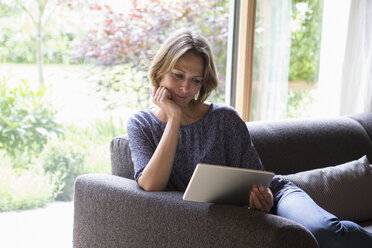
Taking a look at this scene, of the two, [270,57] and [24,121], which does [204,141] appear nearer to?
[24,121]

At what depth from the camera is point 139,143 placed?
1.89 metres

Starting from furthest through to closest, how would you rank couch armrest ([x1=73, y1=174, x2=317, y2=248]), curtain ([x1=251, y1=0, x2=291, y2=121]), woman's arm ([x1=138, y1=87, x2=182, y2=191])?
curtain ([x1=251, y1=0, x2=291, y2=121]), woman's arm ([x1=138, y1=87, x2=182, y2=191]), couch armrest ([x1=73, y1=174, x2=317, y2=248])

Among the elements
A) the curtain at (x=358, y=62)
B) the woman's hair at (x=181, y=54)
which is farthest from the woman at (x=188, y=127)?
the curtain at (x=358, y=62)

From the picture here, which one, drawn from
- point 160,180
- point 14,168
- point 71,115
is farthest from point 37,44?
point 160,180

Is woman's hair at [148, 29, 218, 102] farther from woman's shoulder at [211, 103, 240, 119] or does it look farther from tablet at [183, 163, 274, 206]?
tablet at [183, 163, 274, 206]

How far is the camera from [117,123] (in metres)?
2.83

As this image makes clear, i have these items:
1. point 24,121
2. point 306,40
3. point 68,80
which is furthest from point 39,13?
point 306,40

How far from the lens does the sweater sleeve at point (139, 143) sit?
185cm

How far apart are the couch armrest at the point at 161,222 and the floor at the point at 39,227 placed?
2.10ft

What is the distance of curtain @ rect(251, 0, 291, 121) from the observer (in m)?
3.17

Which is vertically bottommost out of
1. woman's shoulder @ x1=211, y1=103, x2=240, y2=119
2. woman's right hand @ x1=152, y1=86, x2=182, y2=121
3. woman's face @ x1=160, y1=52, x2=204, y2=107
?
Answer: woman's shoulder @ x1=211, y1=103, x2=240, y2=119

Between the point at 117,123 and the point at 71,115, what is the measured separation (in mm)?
284

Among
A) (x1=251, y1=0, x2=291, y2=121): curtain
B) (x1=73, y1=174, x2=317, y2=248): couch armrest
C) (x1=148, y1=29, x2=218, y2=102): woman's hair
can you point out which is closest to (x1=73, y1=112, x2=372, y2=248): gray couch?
(x1=73, y1=174, x2=317, y2=248): couch armrest

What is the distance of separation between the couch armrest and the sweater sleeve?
0.08 metres
